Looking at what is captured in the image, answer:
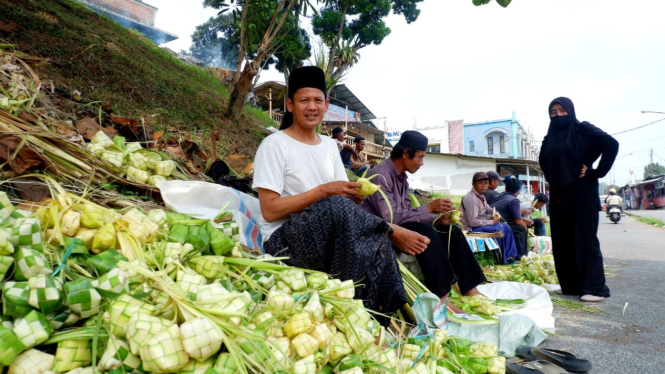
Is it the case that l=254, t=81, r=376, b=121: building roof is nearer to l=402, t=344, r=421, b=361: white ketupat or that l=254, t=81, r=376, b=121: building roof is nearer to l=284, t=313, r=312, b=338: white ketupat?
l=402, t=344, r=421, b=361: white ketupat

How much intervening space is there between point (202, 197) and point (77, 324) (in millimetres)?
1203

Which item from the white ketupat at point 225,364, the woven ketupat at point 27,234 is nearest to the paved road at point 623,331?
the white ketupat at point 225,364

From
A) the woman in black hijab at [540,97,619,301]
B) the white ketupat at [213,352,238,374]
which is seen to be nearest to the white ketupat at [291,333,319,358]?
the white ketupat at [213,352,238,374]

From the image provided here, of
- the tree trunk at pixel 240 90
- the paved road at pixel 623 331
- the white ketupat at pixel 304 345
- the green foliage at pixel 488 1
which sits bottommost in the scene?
the paved road at pixel 623 331

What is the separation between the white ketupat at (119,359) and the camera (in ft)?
3.46

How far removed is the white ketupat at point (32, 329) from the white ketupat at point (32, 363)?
0.08 feet

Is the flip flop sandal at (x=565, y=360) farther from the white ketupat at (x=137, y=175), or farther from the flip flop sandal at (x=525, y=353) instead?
the white ketupat at (x=137, y=175)

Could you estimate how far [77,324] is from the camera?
1.20 m

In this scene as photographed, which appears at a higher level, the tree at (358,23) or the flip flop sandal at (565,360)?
the tree at (358,23)

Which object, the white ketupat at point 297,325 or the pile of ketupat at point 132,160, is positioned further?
the pile of ketupat at point 132,160

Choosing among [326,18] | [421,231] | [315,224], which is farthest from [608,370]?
[326,18]

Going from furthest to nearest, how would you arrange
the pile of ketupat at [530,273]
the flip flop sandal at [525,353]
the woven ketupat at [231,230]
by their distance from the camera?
the pile of ketupat at [530,273]
the flip flop sandal at [525,353]
the woven ketupat at [231,230]

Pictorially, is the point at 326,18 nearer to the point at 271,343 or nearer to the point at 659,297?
the point at 659,297

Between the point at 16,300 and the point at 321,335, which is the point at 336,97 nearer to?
the point at 321,335
